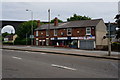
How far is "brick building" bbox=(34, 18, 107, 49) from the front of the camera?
159 feet

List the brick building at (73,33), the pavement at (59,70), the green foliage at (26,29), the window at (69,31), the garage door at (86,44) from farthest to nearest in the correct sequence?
the green foliage at (26,29) → the window at (69,31) → the brick building at (73,33) → the garage door at (86,44) → the pavement at (59,70)

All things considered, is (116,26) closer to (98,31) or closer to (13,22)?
(98,31)

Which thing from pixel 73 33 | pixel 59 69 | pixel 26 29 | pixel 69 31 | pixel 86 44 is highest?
pixel 26 29

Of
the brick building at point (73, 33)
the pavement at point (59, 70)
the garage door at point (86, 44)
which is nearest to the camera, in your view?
the pavement at point (59, 70)

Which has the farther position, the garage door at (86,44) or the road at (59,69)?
the garage door at (86,44)

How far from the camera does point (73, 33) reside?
171 feet

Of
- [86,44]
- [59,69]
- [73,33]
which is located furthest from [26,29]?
[59,69]

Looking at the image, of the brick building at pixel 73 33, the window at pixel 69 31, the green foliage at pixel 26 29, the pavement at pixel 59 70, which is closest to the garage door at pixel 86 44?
the brick building at pixel 73 33

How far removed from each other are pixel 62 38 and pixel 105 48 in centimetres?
2357

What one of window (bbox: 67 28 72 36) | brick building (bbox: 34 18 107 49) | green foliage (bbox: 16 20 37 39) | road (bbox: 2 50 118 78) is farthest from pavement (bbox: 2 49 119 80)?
green foliage (bbox: 16 20 37 39)

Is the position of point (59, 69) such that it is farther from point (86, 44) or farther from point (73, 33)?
point (73, 33)

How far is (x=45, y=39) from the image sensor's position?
192 ft

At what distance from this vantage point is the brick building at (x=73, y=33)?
1903 inches

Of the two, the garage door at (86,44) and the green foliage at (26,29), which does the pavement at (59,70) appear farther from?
the green foliage at (26,29)
